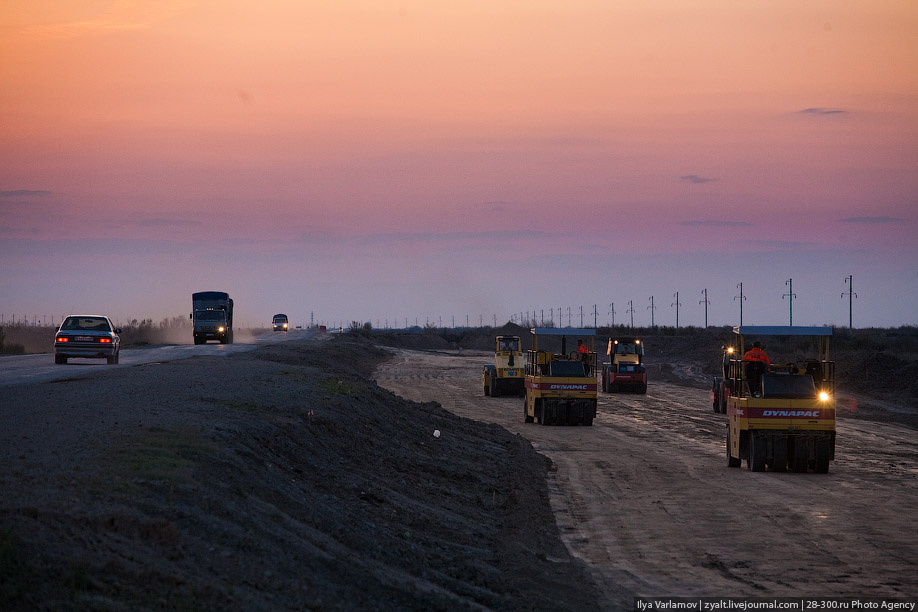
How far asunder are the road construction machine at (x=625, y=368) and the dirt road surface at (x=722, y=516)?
1675 centimetres

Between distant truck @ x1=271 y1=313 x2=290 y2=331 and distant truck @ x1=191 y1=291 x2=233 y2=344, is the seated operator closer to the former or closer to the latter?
distant truck @ x1=191 y1=291 x2=233 y2=344

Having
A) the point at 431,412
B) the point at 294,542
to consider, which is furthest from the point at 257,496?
the point at 431,412

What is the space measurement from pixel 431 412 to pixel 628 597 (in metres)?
18.7

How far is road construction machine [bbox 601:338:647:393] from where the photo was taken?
1879 inches

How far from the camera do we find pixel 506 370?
43.9m

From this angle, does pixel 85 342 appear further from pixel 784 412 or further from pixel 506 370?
pixel 784 412

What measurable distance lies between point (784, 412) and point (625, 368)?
2786cm

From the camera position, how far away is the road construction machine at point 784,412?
65.8 ft

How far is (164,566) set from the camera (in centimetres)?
763

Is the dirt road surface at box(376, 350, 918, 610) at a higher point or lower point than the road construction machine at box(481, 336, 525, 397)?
lower

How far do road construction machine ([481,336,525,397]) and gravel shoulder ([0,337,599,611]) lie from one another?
22.9 metres

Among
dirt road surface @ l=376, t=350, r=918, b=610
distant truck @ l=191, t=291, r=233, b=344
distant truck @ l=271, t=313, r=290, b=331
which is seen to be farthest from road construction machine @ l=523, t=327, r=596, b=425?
distant truck @ l=271, t=313, r=290, b=331

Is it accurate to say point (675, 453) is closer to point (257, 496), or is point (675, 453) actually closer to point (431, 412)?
point (431, 412)

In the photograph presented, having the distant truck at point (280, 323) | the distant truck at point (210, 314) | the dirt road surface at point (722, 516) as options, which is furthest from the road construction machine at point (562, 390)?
the distant truck at point (280, 323)
